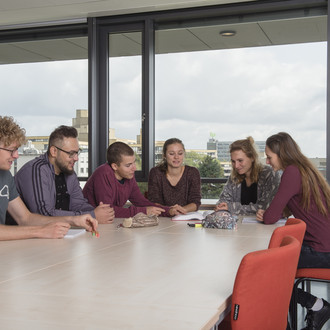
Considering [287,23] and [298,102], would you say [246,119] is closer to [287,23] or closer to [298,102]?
[298,102]

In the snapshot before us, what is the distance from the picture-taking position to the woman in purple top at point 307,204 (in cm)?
281

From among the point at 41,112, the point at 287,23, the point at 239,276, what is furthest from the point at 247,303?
the point at 41,112

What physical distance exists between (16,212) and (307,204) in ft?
5.82

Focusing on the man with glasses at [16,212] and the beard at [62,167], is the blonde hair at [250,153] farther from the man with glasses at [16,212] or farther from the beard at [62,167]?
the man with glasses at [16,212]

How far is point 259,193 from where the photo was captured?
421 cm

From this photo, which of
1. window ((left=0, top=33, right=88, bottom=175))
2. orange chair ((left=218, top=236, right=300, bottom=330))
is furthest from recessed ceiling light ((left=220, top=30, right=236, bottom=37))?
orange chair ((left=218, top=236, right=300, bottom=330))

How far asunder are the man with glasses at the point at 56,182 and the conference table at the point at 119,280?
0.57 meters

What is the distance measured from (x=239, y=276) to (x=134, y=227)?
175 centimetres

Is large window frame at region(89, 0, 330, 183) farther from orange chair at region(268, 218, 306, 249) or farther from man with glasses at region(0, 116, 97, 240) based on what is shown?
orange chair at region(268, 218, 306, 249)

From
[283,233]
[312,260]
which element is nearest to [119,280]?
[283,233]

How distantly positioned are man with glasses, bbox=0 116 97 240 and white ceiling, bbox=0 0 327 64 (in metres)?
2.70

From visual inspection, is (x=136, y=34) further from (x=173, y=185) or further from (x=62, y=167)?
(x=62, y=167)

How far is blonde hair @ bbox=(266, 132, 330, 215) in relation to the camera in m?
3.02

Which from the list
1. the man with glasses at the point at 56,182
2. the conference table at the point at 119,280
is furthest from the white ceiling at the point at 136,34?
the conference table at the point at 119,280
